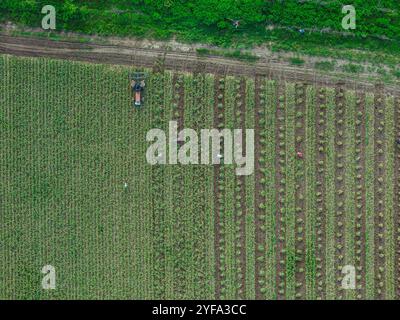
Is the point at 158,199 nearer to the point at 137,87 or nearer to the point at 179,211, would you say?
the point at 179,211

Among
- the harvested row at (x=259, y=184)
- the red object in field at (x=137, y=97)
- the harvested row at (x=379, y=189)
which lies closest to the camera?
the red object in field at (x=137, y=97)

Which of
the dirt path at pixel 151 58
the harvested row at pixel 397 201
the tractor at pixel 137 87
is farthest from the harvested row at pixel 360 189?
the tractor at pixel 137 87

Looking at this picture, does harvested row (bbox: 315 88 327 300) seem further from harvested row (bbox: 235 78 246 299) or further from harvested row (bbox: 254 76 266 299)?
harvested row (bbox: 235 78 246 299)

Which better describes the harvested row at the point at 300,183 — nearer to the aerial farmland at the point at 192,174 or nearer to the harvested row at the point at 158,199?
the aerial farmland at the point at 192,174

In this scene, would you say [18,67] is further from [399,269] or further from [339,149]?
[399,269]

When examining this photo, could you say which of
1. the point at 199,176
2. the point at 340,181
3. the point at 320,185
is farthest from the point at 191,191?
the point at 340,181

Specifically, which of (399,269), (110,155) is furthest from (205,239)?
(399,269)
